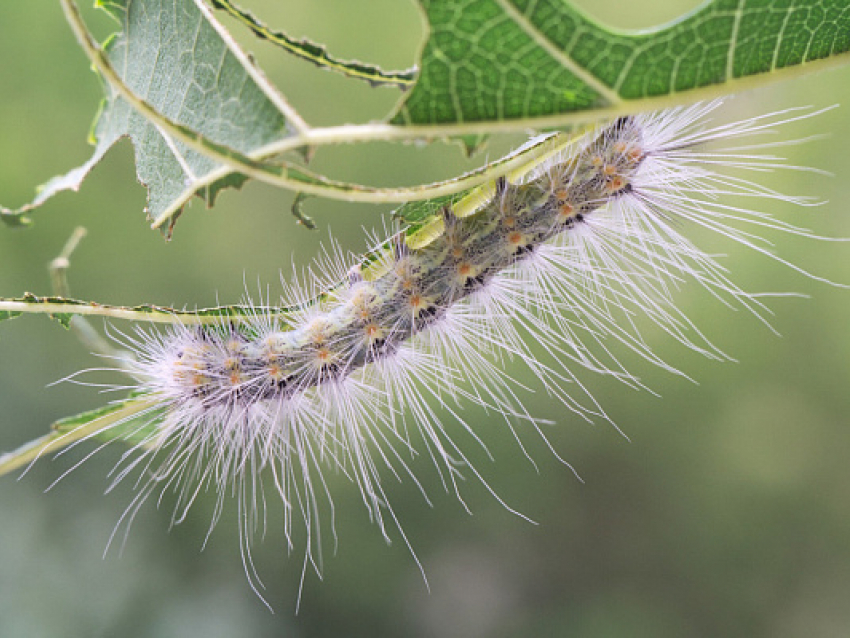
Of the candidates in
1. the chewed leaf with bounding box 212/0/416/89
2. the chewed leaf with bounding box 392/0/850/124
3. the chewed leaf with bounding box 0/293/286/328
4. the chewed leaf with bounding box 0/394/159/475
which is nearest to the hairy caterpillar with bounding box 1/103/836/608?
the chewed leaf with bounding box 0/394/159/475

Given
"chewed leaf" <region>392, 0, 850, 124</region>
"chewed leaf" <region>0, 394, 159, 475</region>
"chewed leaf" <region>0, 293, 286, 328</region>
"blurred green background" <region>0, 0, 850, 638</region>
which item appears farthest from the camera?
"blurred green background" <region>0, 0, 850, 638</region>

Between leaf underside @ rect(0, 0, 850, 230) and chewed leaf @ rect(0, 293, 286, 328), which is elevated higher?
chewed leaf @ rect(0, 293, 286, 328)


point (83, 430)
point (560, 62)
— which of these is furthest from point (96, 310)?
point (560, 62)

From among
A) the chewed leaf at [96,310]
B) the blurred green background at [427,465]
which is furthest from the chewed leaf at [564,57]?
the blurred green background at [427,465]

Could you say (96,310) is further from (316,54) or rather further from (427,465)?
(427,465)

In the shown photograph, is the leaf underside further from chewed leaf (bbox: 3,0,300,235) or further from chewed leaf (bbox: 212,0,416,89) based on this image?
chewed leaf (bbox: 212,0,416,89)
